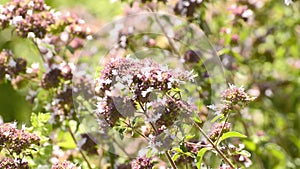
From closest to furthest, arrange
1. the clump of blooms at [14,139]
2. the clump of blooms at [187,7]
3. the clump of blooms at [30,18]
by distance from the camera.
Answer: the clump of blooms at [14,139], the clump of blooms at [30,18], the clump of blooms at [187,7]

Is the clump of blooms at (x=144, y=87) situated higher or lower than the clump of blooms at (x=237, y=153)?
higher

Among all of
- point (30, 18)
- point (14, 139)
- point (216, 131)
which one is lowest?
point (216, 131)

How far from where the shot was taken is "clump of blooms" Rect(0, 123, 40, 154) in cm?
194

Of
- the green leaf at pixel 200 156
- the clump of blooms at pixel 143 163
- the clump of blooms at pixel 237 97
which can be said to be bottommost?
the green leaf at pixel 200 156

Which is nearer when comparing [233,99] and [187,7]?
[233,99]

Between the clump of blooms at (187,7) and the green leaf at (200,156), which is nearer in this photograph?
the green leaf at (200,156)

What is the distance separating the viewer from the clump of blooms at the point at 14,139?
1940 mm

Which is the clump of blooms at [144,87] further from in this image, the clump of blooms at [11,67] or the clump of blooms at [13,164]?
the clump of blooms at [11,67]

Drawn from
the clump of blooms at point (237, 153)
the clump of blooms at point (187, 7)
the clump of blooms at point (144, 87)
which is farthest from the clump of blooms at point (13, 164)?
the clump of blooms at point (187, 7)

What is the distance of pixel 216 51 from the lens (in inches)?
108

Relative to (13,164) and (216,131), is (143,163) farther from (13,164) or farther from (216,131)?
(13,164)

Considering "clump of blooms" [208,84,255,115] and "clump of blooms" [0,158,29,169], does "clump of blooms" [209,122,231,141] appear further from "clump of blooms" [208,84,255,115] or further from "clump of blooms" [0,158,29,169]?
"clump of blooms" [0,158,29,169]

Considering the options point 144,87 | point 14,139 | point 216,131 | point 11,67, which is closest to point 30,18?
point 11,67

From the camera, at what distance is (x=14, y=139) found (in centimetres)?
195
